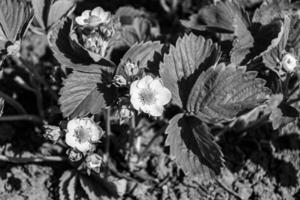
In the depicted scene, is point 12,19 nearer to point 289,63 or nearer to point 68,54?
point 68,54

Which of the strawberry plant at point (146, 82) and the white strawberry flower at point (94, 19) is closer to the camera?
the strawberry plant at point (146, 82)

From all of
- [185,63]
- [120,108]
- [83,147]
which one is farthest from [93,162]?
[185,63]

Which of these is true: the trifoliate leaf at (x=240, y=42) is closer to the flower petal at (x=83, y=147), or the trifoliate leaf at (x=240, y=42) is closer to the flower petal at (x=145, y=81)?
the flower petal at (x=145, y=81)

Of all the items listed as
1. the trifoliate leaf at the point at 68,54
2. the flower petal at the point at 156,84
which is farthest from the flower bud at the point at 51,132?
the flower petal at the point at 156,84

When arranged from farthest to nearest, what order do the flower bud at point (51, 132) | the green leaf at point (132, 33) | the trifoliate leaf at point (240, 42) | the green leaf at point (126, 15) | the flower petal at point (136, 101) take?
the green leaf at point (126, 15) → the green leaf at point (132, 33) → the trifoliate leaf at point (240, 42) → the flower bud at point (51, 132) → the flower petal at point (136, 101)

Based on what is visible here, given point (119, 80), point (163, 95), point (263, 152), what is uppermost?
point (119, 80)

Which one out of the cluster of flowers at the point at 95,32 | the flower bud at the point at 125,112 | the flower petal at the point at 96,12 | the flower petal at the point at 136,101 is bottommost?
the flower bud at the point at 125,112

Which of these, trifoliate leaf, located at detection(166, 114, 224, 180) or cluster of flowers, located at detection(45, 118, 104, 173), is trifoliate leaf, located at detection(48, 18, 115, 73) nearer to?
cluster of flowers, located at detection(45, 118, 104, 173)

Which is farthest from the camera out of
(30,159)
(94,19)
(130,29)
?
(130,29)
